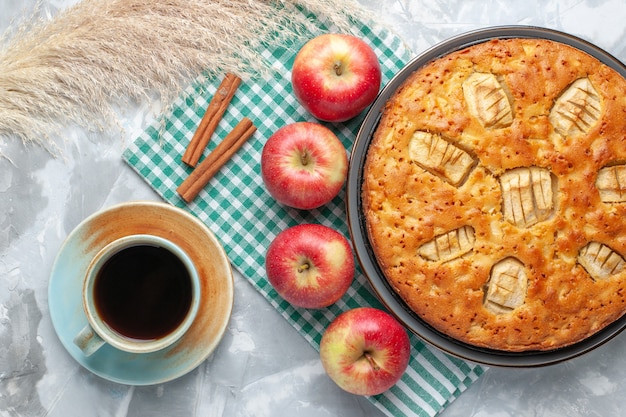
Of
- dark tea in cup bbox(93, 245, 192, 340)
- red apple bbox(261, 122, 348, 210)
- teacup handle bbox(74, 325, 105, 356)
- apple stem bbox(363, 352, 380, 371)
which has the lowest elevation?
teacup handle bbox(74, 325, 105, 356)

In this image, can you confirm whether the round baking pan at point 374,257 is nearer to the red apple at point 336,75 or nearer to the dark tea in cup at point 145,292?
the red apple at point 336,75

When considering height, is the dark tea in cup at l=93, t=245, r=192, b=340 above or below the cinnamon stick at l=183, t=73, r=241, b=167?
below

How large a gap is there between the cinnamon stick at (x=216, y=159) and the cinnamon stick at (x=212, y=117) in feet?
0.11

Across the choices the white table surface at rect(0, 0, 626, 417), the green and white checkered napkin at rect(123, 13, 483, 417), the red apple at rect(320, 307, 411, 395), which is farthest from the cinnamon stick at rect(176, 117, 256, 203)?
the red apple at rect(320, 307, 411, 395)

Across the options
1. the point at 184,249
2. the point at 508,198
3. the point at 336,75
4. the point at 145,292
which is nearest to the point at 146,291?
the point at 145,292

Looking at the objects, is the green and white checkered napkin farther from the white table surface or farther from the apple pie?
the apple pie

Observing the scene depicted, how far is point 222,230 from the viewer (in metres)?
2.00

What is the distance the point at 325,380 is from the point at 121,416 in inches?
26.0

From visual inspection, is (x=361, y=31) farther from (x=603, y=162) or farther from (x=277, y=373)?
(x=277, y=373)

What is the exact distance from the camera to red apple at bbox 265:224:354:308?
1.81 meters

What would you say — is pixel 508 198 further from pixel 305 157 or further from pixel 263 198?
pixel 263 198

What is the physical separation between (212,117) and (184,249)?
43 cm

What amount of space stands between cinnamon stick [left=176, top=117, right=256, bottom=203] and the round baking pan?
369mm

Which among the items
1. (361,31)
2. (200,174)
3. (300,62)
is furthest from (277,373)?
(361,31)
